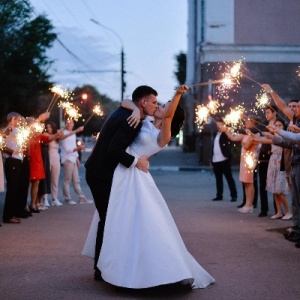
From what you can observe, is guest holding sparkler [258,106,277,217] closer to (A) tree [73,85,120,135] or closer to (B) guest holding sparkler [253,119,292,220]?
(B) guest holding sparkler [253,119,292,220]

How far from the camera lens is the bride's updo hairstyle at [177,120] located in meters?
7.74

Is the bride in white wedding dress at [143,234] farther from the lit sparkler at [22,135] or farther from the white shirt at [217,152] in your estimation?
the white shirt at [217,152]

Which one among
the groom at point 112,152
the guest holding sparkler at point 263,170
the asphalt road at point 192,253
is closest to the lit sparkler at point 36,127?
the asphalt road at point 192,253

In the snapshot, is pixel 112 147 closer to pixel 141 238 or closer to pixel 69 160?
pixel 141 238

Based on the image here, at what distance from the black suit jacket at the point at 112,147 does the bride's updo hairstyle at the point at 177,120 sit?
1.18 ft

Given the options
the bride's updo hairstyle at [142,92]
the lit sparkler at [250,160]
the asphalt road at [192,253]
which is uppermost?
the bride's updo hairstyle at [142,92]

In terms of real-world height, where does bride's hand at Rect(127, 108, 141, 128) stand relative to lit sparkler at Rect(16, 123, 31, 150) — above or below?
above

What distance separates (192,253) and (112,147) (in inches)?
114

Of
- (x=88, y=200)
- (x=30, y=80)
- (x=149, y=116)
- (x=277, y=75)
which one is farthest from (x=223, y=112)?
(x=149, y=116)

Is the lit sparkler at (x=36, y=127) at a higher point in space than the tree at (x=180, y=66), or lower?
lower

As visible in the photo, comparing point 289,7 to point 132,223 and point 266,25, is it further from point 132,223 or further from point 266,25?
point 132,223

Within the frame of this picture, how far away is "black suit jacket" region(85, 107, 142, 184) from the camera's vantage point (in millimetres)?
7660

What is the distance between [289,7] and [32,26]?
62.4 feet

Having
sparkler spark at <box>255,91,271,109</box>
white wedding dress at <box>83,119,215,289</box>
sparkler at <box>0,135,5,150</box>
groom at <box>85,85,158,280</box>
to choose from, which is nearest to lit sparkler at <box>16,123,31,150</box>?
sparkler at <box>0,135,5,150</box>
